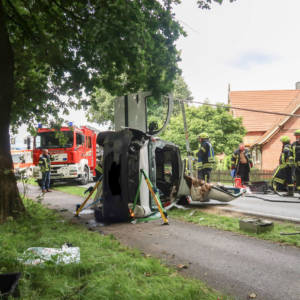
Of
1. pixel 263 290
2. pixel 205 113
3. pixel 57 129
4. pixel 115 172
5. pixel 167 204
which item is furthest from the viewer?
pixel 205 113

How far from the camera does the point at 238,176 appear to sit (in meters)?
13.6

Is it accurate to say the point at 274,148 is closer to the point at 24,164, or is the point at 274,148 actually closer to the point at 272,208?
the point at 24,164

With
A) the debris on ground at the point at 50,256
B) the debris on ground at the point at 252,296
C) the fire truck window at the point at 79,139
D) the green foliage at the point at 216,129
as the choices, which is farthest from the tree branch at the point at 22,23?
the green foliage at the point at 216,129

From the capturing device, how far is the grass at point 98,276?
2.93 metres

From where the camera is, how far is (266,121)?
109ft

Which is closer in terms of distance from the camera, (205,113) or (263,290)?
(263,290)

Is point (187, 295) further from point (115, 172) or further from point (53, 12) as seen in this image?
point (53, 12)

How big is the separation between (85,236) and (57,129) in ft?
21.3

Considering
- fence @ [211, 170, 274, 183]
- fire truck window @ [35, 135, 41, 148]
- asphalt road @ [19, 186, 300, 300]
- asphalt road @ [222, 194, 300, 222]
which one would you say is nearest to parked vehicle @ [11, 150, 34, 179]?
fire truck window @ [35, 135, 41, 148]

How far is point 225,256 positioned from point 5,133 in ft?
16.5

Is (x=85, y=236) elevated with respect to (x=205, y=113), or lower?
lower

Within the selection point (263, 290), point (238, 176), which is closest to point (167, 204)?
point (263, 290)

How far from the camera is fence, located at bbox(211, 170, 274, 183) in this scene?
20953mm

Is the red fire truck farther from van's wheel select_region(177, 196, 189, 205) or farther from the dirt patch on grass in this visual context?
the dirt patch on grass
